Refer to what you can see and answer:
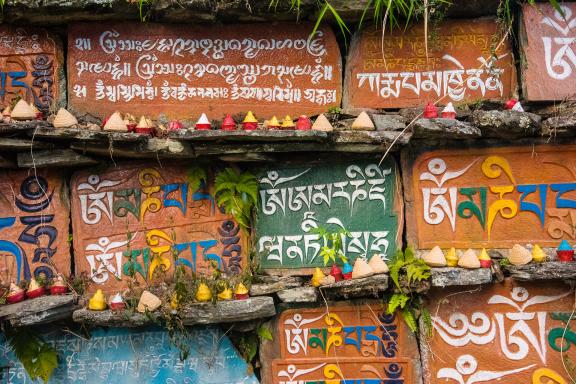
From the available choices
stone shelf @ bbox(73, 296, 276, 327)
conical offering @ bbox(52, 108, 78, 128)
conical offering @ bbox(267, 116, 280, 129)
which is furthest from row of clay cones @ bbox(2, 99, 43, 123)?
conical offering @ bbox(267, 116, 280, 129)

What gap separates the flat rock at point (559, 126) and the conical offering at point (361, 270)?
1.57 m

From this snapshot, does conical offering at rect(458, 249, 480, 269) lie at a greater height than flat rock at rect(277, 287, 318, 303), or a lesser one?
greater

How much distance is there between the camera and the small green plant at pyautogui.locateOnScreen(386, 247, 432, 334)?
3818 millimetres

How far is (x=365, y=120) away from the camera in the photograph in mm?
3895

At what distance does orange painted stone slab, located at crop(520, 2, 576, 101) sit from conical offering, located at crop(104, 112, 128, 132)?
2.93 m

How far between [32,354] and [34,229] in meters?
0.92

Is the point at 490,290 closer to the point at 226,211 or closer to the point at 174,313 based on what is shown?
the point at 226,211

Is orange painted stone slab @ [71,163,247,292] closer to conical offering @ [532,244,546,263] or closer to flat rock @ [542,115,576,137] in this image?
conical offering @ [532,244,546,263]

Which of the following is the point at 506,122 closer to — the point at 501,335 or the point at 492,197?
the point at 492,197

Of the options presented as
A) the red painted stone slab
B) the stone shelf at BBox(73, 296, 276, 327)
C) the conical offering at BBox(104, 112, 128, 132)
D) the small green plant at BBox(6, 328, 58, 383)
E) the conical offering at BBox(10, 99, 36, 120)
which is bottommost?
the red painted stone slab

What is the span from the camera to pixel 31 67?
419 centimetres

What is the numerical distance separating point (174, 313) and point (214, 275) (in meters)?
0.42

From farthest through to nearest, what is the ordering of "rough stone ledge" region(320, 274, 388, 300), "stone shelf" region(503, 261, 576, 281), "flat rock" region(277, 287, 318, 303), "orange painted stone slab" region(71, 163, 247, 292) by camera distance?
"orange painted stone slab" region(71, 163, 247, 292) < "flat rock" region(277, 287, 318, 303) < "rough stone ledge" region(320, 274, 388, 300) < "stone shelf" region(503, 261, 576, 281)

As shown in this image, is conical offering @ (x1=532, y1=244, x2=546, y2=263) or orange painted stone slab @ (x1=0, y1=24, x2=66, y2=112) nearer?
conical offering @ (x1=532, y1=244, x2=546, y2=263)
